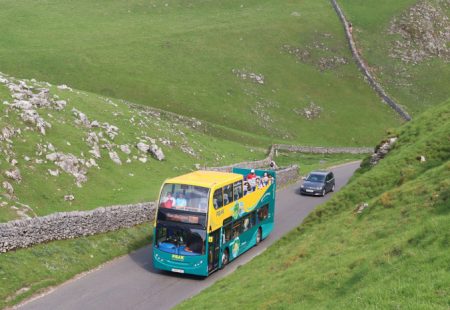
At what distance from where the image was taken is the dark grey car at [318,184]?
49.3 m

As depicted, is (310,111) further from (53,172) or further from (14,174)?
(14,174)

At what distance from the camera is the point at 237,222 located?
3008cm

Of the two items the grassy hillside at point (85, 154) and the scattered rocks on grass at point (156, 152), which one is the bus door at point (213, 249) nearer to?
the grassy hillside at point (85, 154)

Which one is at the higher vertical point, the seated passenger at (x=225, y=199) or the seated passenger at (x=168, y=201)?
the seated passenger at (x=168, y=201)

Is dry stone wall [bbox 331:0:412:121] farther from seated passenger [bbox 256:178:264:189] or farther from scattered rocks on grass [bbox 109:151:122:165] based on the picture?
seated passenger [bbox 256:178:264:189]

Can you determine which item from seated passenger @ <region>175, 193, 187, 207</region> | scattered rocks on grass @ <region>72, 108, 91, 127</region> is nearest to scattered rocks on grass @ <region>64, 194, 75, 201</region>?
seated passenger @ <region>175, 193, 187, 207</region>

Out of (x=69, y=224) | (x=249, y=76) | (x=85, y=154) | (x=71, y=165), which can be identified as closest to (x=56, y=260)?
(x=69, y=224)

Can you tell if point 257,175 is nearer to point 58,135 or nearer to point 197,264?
point 197,264

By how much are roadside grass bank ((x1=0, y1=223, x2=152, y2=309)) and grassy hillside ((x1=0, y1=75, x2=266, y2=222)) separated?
405cm

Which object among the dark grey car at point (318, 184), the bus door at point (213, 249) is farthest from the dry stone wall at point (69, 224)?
the dark grey car at point (318, 184)

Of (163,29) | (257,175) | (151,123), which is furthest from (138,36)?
(257,175)

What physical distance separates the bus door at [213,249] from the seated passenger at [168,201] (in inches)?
94.7

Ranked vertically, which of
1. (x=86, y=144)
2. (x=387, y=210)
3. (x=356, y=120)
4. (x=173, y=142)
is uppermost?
(x=387, y=210)

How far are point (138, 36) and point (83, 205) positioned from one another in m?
65.1
